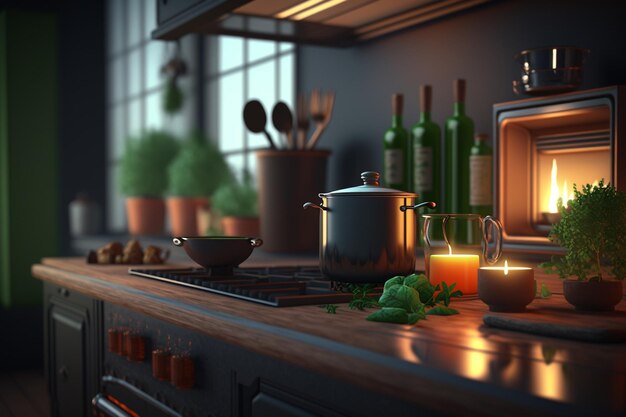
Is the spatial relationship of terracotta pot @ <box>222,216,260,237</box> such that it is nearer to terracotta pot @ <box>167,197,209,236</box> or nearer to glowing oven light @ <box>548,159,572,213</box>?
terracotta pot @ <box>167,197,209,236</box>

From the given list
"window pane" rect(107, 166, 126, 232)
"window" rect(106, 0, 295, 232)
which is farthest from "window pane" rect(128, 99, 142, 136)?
"window pane" rect(107, 166, 126, 232)

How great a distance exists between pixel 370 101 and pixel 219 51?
1528 millimetres

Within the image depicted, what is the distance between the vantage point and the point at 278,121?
2283 mm

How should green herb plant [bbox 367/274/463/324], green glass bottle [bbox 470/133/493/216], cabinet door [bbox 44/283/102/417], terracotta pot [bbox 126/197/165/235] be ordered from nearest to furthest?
green herb plant [bbox 367/274/463/324]
green glass bottle [bbox 470/133/493/216]
cabinet door [bbox 44/283/102/417]
terracotta pot [bbox 126/197/165/235]

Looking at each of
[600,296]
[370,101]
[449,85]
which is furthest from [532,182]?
[370,101]

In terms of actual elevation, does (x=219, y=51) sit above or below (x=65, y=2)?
below

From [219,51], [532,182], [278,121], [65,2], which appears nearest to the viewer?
[532,182]

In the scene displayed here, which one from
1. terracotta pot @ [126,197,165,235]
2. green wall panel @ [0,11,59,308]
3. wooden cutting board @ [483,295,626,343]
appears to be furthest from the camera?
green wall panel @ [0,11,59,308]

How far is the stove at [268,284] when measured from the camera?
118cm

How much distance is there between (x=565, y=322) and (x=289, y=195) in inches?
53.1

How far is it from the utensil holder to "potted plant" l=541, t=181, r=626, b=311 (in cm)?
125

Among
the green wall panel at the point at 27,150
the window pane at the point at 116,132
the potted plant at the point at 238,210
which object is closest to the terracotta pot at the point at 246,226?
the potted plant at the point at 238,210

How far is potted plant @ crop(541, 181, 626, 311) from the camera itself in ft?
3.43

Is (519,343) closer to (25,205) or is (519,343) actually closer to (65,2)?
(25,205)
